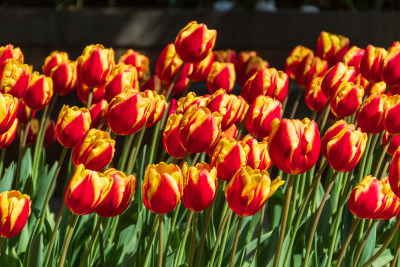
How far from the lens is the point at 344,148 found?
99cm

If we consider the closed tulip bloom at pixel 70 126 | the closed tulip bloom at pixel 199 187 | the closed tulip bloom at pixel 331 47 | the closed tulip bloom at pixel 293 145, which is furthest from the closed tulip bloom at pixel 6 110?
the closed tulip bloom at pixel 331 47

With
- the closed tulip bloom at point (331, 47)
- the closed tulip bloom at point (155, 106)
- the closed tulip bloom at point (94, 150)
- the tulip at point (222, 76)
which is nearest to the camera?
the closed tulip bloom at point (94, 150)

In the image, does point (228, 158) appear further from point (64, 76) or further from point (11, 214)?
point (64, 76)

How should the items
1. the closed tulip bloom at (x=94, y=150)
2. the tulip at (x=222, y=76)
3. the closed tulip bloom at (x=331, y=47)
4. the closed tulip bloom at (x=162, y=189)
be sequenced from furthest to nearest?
the closed tulip bloom at (x=331, y=47), the tulip at (x=222, y=76), the closed tulip bloom at (x=94, y=150), the closed tulip bloom at (x=162, y=189)

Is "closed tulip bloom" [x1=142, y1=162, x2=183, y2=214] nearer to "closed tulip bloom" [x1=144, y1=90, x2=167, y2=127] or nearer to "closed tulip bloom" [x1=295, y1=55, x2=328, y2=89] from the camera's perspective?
"closed tulip bloom" [x1=144, y1=90, x2=167, y2=127]

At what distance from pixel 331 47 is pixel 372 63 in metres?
0.29

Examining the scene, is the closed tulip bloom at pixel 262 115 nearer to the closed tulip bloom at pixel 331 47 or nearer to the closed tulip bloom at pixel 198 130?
the closed tulip bloom at pixel 198 130

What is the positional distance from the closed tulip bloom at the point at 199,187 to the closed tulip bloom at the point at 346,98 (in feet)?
1.21

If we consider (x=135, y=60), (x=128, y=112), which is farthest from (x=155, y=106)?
(x=135, y=60)

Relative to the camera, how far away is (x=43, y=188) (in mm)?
1484

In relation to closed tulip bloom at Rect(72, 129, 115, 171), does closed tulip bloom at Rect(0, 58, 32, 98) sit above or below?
above

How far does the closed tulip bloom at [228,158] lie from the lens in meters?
0.98

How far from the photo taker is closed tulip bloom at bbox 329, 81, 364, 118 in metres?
1.20

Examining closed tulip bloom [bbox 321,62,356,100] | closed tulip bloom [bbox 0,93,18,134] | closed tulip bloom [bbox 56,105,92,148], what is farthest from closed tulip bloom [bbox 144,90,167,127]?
closed tulip bloom [bbox 321,62,356,100]
